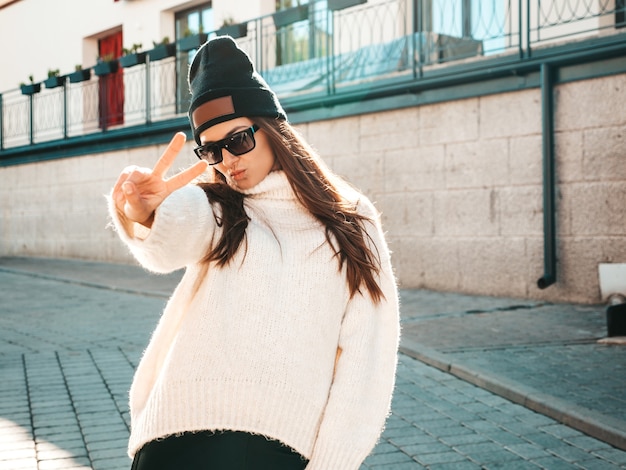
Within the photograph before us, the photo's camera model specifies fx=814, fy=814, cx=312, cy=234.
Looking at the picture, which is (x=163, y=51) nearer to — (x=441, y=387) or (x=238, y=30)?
(x=238, y=30)

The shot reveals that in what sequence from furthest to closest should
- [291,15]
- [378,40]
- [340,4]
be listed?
[291,15], [378,40], [340,4]

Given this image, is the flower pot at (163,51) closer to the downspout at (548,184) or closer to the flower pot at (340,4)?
the flower pot at (340,4)

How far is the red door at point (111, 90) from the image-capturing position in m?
16.5

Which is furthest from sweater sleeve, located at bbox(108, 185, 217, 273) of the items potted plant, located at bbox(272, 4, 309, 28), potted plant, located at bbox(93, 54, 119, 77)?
potted plant, located at bbox(93, 54, 119, 77)

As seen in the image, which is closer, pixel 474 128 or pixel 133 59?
pixel 474 128

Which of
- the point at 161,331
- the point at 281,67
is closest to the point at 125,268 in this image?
the point at 281,67

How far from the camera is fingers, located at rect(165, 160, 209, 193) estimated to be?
1749 mm

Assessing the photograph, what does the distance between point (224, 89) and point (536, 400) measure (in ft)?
12.1

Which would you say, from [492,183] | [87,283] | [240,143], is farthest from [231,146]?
[87,283]

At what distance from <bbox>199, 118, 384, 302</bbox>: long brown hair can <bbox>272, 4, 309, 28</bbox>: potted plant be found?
10.3 m

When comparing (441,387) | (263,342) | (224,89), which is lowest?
(441,387)

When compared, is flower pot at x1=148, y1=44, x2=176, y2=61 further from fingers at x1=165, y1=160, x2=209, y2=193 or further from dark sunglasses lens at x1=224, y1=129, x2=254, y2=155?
fingers at x1=165, y1=160, x2=209, y2=193

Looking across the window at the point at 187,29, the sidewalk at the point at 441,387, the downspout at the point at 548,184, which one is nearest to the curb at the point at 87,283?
the sidewalk at the point at 441,387

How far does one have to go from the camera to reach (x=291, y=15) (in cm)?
1212
